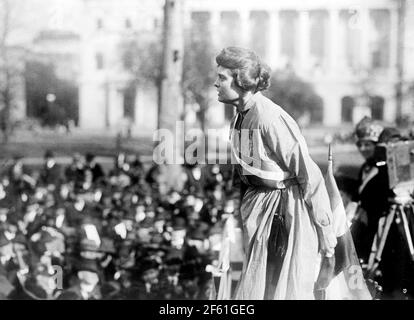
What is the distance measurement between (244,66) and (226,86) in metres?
0.12

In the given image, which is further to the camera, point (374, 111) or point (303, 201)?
point (374, 111)

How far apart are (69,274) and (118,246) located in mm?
901

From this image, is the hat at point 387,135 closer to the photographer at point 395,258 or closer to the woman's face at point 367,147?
the photographer at point 395,258

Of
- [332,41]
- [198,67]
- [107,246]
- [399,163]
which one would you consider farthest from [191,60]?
[399,163]

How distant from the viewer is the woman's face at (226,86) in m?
3.22

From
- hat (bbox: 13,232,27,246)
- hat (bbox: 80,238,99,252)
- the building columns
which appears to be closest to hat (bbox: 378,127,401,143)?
hat (bbox: 80,238,99,252)

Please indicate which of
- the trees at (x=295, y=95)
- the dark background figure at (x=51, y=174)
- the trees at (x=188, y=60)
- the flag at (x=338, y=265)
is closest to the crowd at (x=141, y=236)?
the flag at (x=338, y=265)

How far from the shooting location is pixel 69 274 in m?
5.78

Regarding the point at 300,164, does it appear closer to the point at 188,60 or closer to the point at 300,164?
the point at 300,164

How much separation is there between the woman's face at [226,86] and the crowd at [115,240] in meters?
2.32

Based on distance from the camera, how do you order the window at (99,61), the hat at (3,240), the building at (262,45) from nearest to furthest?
the hat at (3,240)
the building at (262,45)
the window at (99,61)

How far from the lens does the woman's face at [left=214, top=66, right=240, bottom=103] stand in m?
3.22
